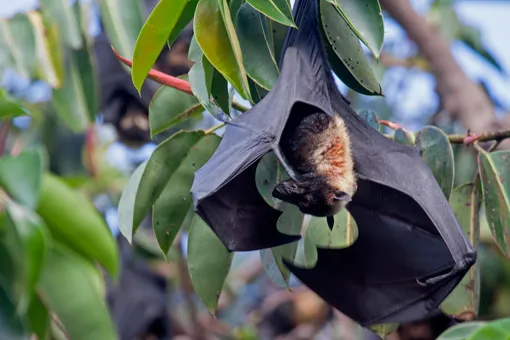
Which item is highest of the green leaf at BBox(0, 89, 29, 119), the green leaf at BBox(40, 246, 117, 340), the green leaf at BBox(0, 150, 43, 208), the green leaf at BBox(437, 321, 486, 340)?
the green leaf at BBox(0, 89, 29, 119)

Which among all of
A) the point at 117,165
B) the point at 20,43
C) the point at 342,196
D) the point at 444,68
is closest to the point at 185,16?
the point at 342,196

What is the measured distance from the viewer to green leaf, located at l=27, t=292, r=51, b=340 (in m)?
2.68

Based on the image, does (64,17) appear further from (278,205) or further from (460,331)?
(460,331)

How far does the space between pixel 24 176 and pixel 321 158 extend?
83cm

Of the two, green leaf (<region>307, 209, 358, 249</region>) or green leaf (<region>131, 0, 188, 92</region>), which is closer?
green leaf (<region>131, 0, 188, 92</region>)

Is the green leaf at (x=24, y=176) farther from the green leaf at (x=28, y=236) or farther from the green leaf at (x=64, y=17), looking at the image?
the green leaf at (x=64, y=17)

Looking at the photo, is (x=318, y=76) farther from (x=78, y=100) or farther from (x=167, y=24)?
(x=78, y=100)

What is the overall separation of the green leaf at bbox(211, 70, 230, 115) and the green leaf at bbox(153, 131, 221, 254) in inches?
4.7

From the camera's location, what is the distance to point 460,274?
177 centimetres

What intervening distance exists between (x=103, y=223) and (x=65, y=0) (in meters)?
0.70

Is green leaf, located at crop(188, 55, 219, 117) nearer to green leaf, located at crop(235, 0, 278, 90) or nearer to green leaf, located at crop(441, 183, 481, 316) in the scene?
green leaf, located at crop(235, 0, 278, 90)

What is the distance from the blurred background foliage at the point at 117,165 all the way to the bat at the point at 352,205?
7 centimetres

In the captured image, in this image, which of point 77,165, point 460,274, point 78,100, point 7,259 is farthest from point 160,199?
point 77,165

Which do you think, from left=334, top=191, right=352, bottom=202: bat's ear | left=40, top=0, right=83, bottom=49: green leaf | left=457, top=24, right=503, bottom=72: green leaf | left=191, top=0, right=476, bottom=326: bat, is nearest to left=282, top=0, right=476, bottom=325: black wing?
left=191, top=0, right=476, bottom=326: bat
